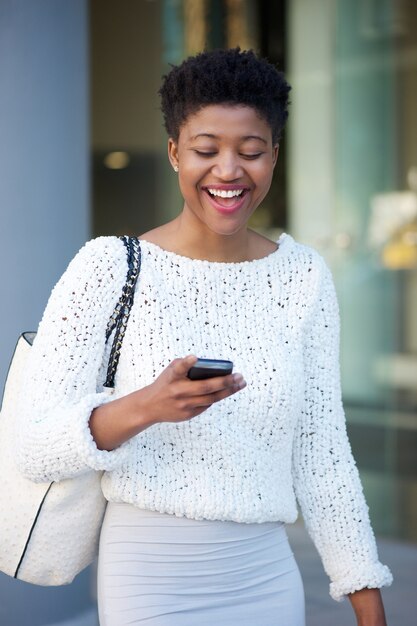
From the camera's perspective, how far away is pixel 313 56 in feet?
31.4

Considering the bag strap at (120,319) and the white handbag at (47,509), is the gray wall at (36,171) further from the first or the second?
the bag strap at (120,319)

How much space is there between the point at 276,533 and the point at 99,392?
1.68ft

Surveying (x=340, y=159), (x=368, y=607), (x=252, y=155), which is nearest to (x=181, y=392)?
(x=252, y=155)

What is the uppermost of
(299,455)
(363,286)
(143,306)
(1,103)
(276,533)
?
Result: (1,103)

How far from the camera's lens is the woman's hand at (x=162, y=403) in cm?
175

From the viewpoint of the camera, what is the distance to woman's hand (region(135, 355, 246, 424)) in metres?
1.74

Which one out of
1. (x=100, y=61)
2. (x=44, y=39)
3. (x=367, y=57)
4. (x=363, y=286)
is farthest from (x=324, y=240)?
(x=44, y=39)

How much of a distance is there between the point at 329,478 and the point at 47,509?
0.64 meters

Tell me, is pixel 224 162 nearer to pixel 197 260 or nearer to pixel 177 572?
pixel 197 260

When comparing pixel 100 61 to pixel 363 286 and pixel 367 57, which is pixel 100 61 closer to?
pixel 367 57

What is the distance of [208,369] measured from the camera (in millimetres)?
1731

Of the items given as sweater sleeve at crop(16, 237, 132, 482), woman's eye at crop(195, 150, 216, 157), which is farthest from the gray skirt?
woman's eye at crop(195, 150, 216, 157)

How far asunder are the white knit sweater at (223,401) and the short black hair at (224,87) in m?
0.32

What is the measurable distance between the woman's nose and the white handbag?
0.81 feet
